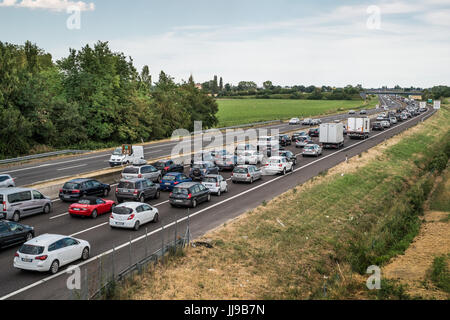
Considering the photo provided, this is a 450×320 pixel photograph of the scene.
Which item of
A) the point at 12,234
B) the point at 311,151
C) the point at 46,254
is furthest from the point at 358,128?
the point at 46,254

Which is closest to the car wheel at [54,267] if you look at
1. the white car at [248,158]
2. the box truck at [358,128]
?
the white car at [248,158]

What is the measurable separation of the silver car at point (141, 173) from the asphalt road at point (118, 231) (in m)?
2.94

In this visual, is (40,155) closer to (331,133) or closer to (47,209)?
(47,209)

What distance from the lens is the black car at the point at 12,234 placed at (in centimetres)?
1933

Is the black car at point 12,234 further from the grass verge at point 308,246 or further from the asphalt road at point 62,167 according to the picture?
the asphalt road at point 62,167

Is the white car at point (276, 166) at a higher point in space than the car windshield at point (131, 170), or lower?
lower

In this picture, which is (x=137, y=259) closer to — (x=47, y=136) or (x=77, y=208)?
(x=77, y=208)

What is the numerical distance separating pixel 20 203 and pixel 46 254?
9306 millimetres

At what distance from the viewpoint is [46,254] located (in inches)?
660

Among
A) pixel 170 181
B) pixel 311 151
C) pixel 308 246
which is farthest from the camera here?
pixel 311 151

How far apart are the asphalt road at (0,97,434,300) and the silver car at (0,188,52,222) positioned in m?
0.47

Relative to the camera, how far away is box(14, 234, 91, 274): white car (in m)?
16.6
